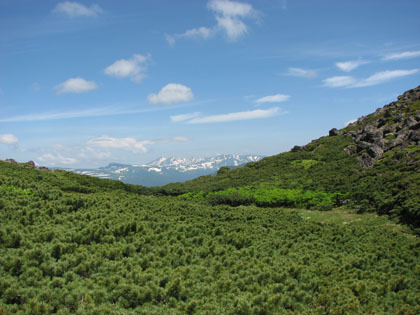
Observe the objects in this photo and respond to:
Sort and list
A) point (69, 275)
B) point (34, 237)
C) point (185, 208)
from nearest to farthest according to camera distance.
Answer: point (69, 275) < point (34, 237) < point (185, 208)

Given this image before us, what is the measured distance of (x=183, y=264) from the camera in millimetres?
12133

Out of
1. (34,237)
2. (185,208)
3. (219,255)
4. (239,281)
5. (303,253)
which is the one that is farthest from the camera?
(185,208)

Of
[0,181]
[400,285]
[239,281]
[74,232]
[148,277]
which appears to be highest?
[0,181]

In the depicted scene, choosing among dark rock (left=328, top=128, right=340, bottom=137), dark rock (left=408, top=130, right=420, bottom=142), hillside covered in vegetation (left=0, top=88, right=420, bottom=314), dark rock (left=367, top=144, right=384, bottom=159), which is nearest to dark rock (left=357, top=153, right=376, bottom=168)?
dark rock (left=367, top=144, right=384, bottom=159)

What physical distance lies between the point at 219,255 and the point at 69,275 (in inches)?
266

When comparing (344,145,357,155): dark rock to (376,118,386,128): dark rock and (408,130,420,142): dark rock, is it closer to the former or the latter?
(408,130,420,142): dark rock

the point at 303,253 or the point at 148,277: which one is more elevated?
the point at 148,277

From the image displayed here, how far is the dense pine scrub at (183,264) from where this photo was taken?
8.71m

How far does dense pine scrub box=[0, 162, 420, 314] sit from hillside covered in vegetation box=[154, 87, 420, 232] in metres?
6.35

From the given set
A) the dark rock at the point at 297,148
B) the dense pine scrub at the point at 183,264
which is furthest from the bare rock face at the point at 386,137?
the dense pine scrub at the point at 183,264

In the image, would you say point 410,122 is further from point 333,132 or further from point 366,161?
point 333,132

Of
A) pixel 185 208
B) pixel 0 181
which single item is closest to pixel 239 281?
pixel 185 208

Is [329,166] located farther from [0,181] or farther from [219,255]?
[0,181]

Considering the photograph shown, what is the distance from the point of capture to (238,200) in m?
34.9
